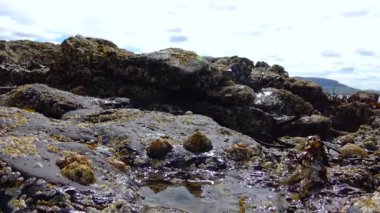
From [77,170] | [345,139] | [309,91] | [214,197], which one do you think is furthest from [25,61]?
[214,197]

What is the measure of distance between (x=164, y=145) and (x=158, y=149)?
0.19 m

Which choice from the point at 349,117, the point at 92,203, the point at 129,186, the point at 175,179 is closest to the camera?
the point at 92,203

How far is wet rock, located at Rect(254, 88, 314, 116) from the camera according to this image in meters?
19.2

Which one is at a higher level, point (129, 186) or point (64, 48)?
point (64, 48)

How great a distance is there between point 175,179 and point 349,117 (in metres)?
14.9

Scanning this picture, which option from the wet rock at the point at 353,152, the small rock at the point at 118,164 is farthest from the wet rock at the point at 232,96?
the small rock at the point at 118,164

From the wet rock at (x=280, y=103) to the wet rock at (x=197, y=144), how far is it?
7.64 m

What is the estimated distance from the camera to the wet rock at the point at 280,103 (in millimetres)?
19188

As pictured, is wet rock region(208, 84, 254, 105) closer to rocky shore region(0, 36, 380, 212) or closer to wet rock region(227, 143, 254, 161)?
rocky shore region(0, 36, 380, 212)

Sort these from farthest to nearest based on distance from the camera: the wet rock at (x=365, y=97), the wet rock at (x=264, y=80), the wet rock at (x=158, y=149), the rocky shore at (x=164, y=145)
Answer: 1. the wet rock at (x=365, y=97)
2. the wet rock at (x=264, y=80)
3. the wet rock at (x=158, y=149)
4. the rocky shore at (x=164, y=145)

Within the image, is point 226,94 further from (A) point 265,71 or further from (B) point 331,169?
(B) point 331,169

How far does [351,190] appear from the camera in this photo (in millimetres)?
9211

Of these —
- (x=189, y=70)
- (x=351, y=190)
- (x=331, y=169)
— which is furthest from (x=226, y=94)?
(x=351, y=190)

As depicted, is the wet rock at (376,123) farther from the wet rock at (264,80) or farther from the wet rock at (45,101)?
the wet rock at (45,101)
